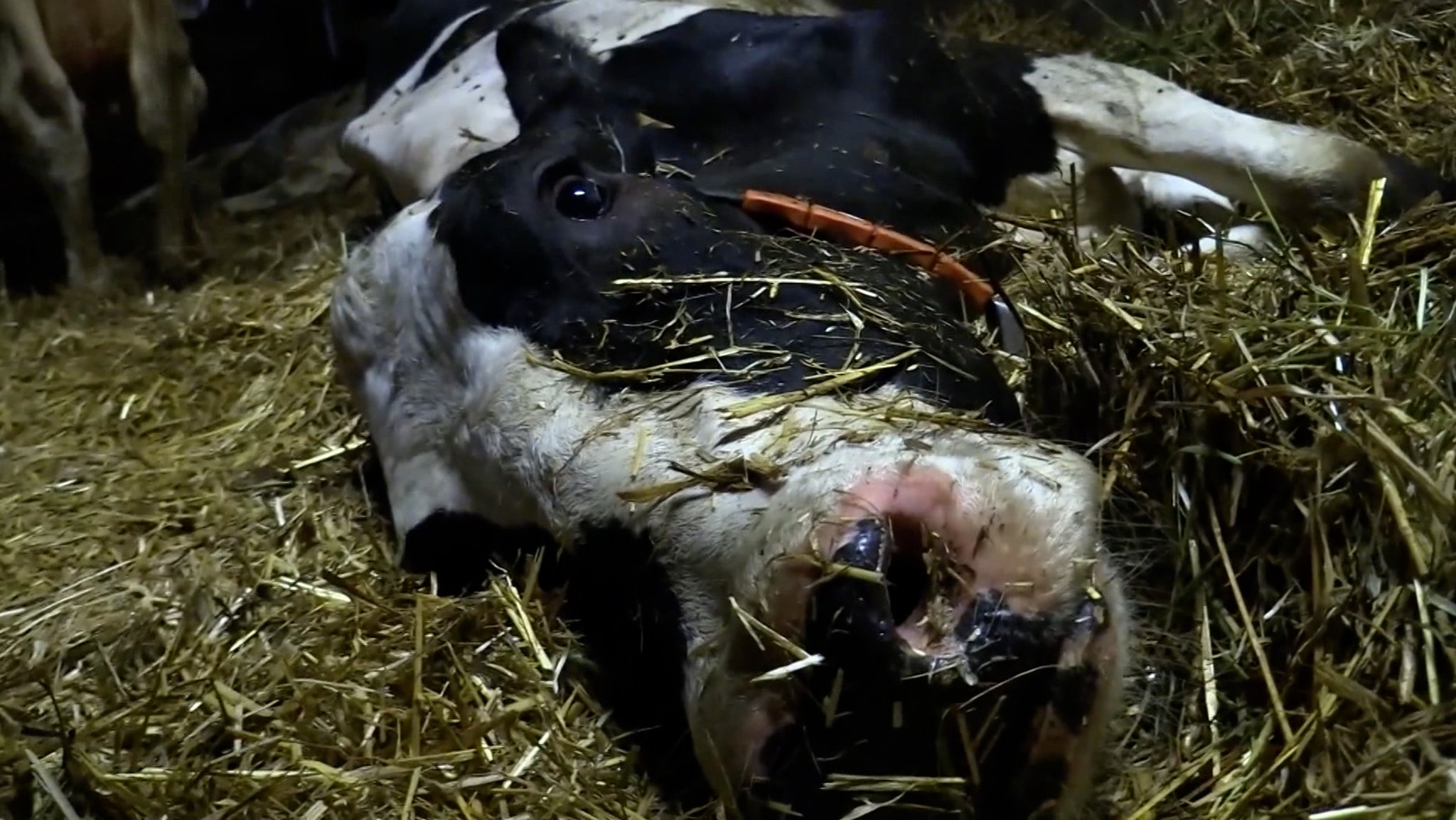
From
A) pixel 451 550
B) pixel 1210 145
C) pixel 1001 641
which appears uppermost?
pixel 1001 641

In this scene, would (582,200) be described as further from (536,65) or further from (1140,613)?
(1140,613)

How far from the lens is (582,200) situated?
206 centimetres

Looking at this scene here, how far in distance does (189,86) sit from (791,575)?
4279 millimetres

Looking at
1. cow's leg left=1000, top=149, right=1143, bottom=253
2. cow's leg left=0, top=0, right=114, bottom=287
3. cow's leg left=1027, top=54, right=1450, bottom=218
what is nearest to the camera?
cow's leg left=1027, top=54, right=1450, bottom=218

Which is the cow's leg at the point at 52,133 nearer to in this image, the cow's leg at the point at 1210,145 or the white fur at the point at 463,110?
the white fur at the point at 463,110

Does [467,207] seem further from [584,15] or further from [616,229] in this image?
[584,15]

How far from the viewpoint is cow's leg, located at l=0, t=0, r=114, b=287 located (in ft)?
15.2

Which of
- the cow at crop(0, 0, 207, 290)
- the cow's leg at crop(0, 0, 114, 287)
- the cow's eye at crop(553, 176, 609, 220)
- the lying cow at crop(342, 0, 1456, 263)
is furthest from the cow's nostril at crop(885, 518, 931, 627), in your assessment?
the cow's leg at crop(0, 0, 114, 287)

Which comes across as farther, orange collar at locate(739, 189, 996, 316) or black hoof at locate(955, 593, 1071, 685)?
orange collar at locate(739, 189, 996, 316)

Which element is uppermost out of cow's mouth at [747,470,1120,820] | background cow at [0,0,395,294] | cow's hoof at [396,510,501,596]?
cow's mouth at [747,470,1120,820]

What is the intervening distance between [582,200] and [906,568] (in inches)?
36.4

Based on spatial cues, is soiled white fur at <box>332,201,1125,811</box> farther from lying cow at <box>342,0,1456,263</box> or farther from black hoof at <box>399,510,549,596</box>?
lying cow at <box>342,0,1456,263</box>

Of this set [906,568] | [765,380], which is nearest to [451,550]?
[765,380]

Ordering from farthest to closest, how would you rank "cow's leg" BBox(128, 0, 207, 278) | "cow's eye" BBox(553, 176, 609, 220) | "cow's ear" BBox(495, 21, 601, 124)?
"cow's leg" BBox(128, 0, 207, 278)
"cow's ear" BBox(495, 21, 601, 124)
"cow's eye" BBox(553, 176, 609, 220)
